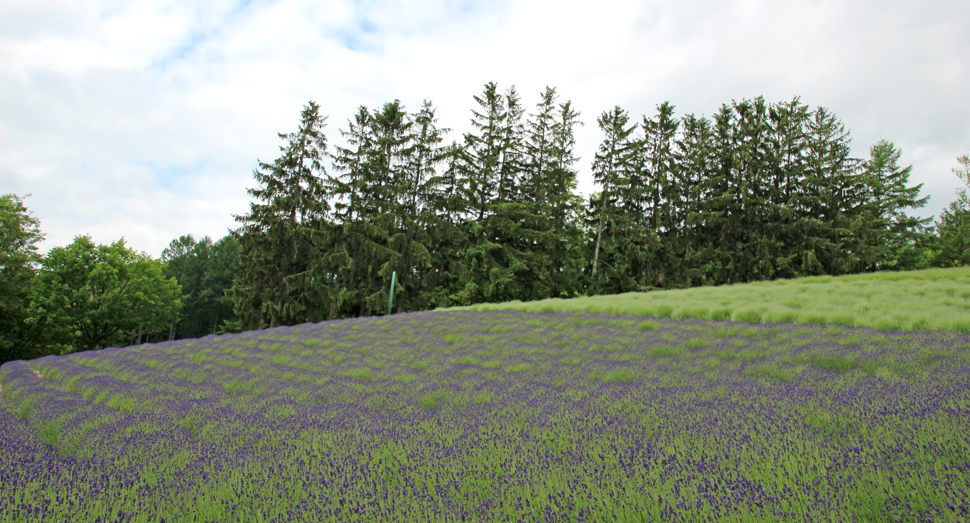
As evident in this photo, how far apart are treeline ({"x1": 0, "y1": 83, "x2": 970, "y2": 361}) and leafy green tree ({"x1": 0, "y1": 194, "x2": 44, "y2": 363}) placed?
5.1 inches

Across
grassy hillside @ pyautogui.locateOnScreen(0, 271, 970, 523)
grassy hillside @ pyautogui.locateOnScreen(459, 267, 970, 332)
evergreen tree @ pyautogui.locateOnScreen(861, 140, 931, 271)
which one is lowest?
grassy hillside @ pyautogui.locateOnScreen(0, 271, 970, 523)

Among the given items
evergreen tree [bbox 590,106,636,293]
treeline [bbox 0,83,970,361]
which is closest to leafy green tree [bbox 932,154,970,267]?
treeline [bbox 0,83,970,361]

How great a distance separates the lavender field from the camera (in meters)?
2.09

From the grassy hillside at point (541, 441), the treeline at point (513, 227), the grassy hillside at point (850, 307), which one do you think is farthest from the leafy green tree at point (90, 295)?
the grassy hillside at point (850, 307)

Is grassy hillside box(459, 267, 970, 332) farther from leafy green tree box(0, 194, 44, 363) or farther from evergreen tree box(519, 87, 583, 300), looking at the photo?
leafy green tree box(0, 194, 44, 363)

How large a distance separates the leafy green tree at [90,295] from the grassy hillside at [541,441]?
29.5m

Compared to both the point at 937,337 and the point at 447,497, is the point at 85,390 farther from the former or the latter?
the point at 937,337

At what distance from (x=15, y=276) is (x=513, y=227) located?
33.3m

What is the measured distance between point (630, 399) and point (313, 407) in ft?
11.5

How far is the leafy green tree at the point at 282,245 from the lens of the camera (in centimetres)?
2608

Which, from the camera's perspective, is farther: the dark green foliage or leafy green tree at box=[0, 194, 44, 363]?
the dark green foliage

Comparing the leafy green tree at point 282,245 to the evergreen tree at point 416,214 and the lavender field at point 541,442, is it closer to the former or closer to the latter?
the evergreen tree at point 416,214

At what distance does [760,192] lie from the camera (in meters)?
29.9

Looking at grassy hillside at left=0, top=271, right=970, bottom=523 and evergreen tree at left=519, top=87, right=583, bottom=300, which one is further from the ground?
evergreen tree at left=519, top=87, right=583, bottom=300
